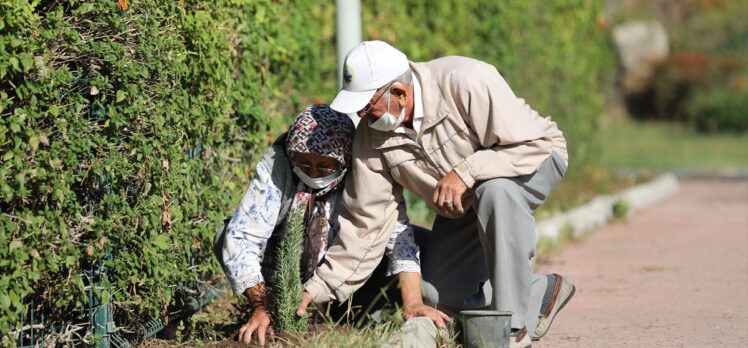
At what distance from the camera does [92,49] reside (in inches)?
177

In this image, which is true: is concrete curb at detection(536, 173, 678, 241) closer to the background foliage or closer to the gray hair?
the gray hair

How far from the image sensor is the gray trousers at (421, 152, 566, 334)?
502cm

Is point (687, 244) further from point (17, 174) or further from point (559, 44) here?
point (17, 174)

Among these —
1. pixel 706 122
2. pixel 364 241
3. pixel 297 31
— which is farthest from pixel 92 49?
pixel 706 122

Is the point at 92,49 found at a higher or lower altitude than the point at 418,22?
higher

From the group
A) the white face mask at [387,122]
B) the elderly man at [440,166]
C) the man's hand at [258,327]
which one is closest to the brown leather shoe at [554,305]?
the elderly man at [440,166]

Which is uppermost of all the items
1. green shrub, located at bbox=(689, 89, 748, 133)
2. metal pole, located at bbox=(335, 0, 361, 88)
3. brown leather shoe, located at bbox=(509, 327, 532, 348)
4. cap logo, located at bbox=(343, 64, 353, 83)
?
cap logo, located at bbox=(343, 64, 353, 83)

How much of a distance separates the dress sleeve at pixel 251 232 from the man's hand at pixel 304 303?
20cm

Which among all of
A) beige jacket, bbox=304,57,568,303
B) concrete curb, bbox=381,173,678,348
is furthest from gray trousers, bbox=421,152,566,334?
Answer: concrete curb, bbox=381,173,678,348

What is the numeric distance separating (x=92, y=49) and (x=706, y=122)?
19.1 metres

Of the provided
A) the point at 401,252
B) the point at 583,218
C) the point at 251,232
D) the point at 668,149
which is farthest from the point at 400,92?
the point at 668,149

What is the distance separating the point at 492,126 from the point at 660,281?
2772mm

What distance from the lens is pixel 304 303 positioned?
5.01 m

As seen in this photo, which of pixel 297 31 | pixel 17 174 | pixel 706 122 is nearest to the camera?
pixel 17 174
